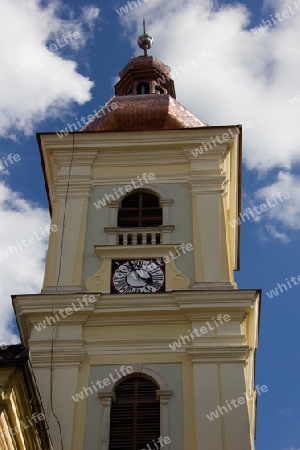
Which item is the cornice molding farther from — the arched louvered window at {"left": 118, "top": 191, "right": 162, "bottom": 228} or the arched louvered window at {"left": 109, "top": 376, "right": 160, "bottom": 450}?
the arched louvered window at {"left": 118, "top": 191, "right": 162, "bottom": 228}

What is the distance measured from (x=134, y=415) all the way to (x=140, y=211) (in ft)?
17.2

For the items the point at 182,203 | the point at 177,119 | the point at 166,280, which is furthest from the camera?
the point at 177,119

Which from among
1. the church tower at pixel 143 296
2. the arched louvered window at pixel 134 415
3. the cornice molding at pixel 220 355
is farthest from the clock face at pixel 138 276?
the arched louvered window at pixel 134 415

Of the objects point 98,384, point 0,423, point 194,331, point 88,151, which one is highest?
point 88,151

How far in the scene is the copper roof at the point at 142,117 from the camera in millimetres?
22719

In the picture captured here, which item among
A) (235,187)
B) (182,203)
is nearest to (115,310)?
(182,203)

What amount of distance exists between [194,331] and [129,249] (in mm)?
2485

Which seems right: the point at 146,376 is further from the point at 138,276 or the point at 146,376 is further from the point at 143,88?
the point at 143,88

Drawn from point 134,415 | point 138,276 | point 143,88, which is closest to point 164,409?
point 134,415

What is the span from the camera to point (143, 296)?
17.9 meters

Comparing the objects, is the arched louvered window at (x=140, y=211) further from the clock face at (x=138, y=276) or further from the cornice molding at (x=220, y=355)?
the cornice molding at (x=220, y=355)

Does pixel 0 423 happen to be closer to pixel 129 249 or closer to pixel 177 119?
pixel 129 249

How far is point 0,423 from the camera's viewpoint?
11781 millimetres

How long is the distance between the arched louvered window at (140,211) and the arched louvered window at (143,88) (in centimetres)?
691
